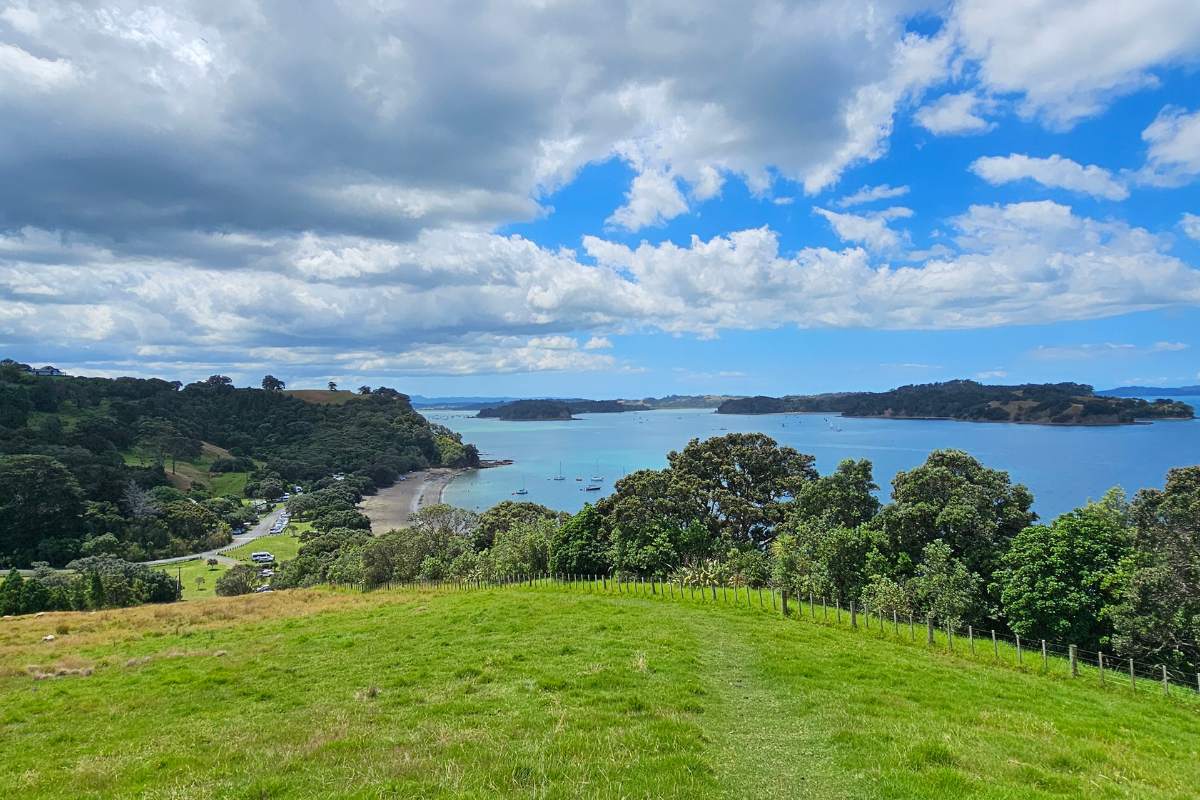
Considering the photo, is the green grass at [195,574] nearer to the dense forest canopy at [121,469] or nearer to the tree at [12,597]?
the dense forest canopy at [121,469]

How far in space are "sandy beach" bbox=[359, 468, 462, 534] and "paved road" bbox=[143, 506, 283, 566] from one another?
18613 mm

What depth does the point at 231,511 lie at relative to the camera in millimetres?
126438

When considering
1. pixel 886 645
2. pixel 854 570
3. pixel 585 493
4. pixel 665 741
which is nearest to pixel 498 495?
pixel 585 493

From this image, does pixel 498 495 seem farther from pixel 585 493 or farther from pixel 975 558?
pixel 975 558

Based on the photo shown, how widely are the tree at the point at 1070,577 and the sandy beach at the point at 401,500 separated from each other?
101 meters

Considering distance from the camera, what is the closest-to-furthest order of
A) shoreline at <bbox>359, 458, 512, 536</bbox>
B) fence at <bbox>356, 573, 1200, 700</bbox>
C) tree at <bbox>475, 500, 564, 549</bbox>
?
fence at <bbox>356, 573, 1200, 700</bbox> < tree at <bbox>475, 500, 564, 549</bbox> < shoreline at <bbox>359, 458, 512, 536</bbox>

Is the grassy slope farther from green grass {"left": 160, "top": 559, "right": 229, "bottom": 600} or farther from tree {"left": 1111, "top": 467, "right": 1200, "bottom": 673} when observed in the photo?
green grass {"left": 160, "top": 559, "right": 229, "bottom": 600}

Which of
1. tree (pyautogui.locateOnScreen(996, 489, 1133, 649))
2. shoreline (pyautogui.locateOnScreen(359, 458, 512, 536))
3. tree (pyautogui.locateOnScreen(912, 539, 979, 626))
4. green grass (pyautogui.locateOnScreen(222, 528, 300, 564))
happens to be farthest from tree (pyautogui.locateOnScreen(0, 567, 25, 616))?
tree (pyautogui.locateOnScreen(996, 489, 1133, 649))

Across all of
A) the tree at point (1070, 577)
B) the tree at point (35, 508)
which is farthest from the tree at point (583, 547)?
the tree at point (35, 508)

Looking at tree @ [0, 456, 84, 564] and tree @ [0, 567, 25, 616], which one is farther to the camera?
tree @ [0, 456, 84, 564]

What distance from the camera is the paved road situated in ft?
324

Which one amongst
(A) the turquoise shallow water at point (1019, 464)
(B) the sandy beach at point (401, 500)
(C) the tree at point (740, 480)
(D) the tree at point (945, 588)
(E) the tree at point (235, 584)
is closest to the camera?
(D) the tree at point (945, 588)

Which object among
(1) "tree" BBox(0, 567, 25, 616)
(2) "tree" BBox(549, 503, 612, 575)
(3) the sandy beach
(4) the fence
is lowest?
(3) the sandy beach

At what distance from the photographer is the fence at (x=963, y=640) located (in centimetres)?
1919
